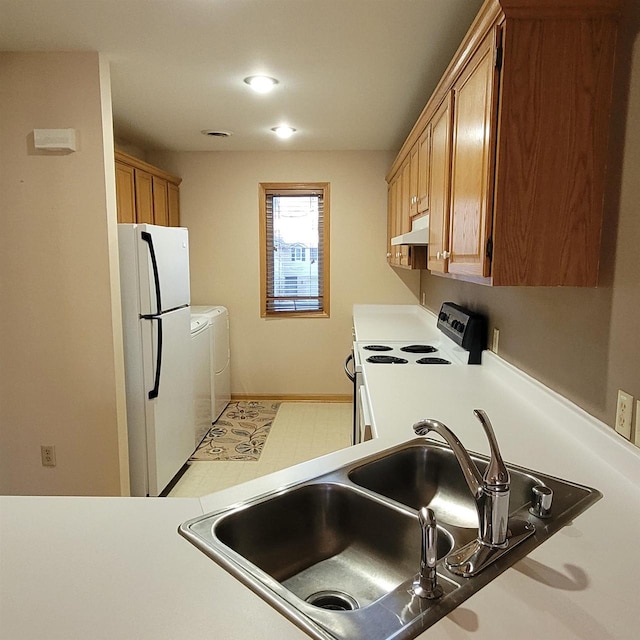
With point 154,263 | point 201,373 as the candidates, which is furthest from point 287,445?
point 154,263

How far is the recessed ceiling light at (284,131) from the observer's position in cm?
400

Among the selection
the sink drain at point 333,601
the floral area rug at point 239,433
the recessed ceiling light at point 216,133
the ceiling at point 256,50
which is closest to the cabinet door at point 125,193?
the ceiling at point 256,50

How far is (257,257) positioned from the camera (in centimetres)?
497

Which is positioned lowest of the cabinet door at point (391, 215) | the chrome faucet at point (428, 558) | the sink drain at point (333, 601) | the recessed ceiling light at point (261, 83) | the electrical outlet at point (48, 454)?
the electrical outlet at point (48, 454)

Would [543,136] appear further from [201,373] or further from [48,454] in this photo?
[201,373]

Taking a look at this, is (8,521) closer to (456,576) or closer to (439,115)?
(456,576)

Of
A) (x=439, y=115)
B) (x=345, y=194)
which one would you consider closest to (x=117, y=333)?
(x=439, y=115)

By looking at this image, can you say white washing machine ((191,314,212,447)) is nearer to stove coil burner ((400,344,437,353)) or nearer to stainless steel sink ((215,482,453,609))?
stove coil burner ((400,344,437,353))

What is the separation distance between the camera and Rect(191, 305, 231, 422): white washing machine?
4.30 m

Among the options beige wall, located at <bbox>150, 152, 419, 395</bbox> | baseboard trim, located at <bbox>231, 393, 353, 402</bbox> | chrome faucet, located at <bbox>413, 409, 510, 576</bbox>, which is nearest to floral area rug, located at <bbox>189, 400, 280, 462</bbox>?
baseboard trim, located at <bbox>231, 393, 353, 402</bbox>

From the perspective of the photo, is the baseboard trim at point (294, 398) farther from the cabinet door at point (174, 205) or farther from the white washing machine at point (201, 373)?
the cabinet door at point (174, 205)

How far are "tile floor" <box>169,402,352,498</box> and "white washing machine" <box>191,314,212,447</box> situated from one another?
0.36 meters

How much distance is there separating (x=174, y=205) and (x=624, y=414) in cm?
435

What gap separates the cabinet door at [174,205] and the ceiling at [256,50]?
2.98ft
